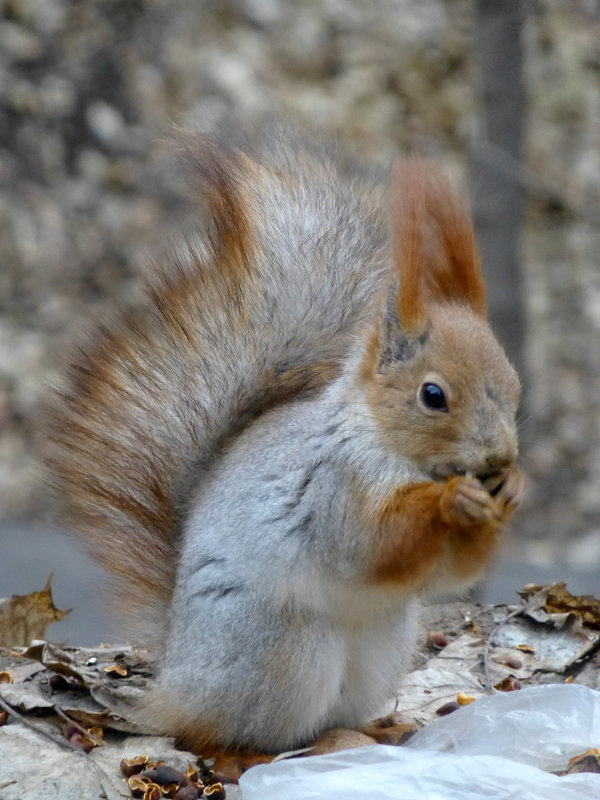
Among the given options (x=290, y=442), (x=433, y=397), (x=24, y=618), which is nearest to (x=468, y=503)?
(x=433, y=397)

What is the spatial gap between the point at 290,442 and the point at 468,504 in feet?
1.19

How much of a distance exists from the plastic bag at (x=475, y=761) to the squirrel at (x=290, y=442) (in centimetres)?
18

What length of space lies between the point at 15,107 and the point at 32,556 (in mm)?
2564

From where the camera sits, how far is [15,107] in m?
5.25

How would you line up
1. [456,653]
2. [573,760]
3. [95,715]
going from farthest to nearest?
[456,653] → [95,715] → [573,760]

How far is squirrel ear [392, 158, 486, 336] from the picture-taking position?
5.91 ft

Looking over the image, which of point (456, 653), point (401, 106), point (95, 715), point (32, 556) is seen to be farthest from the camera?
point (401, 106)

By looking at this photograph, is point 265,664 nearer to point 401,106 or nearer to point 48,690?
point 48,690

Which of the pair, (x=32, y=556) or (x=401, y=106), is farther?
(x=401, y=106)

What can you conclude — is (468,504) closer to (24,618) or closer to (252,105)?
(24,618)

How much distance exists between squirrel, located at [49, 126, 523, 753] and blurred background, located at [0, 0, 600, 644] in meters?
2.28

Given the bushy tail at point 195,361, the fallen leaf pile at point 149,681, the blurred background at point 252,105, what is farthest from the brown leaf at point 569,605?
the blurred background at point 252,105

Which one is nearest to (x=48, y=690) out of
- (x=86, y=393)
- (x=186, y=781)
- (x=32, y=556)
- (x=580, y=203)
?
(x=186, y=781)

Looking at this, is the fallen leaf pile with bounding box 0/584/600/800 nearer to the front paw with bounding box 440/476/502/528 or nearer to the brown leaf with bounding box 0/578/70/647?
the brown leaf with bounding box 0/578/70/647
